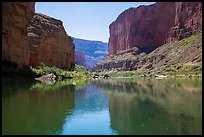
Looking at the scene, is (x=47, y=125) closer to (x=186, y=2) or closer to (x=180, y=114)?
(x=180, y=114)

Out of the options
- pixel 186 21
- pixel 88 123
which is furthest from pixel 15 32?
pixel 186 21

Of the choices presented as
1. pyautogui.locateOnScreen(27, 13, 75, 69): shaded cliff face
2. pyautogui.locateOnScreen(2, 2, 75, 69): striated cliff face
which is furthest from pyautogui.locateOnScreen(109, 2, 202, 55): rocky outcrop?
pyautogui.locateOnScreen(27, 13, 75, 69): shaded cliff face

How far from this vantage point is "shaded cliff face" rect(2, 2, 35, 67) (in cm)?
4600

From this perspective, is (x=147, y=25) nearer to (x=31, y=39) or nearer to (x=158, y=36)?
(x=158, y=36)

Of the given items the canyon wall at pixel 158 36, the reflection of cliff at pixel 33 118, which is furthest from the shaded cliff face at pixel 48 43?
the reflection of cliff at pixel 33 118

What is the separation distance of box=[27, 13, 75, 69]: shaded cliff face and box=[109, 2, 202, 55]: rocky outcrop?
59.6m

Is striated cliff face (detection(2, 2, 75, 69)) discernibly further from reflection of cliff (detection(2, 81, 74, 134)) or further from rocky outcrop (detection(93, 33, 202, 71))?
rocky outcrop (detection(93, 33, 202, 71))

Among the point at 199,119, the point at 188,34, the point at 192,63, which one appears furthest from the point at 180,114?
the point at 188,34

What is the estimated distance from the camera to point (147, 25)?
522 feet

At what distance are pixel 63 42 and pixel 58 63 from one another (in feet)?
24.5

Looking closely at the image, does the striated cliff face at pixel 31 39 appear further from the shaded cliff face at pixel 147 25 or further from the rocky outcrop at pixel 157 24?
the shaded cliff face at pixel 147 25

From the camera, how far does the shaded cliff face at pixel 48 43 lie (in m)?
69.6

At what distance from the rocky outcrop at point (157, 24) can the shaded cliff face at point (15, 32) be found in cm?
8412

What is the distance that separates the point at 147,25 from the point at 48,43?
93.9 metres
